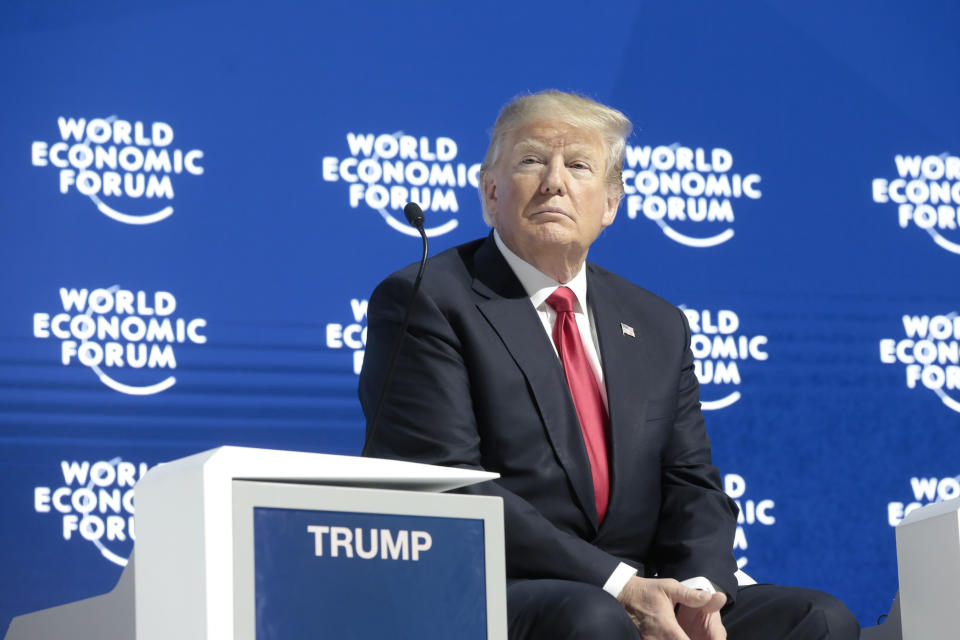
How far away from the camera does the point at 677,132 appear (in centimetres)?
380

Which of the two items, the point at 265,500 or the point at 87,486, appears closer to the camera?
the point at 265,500

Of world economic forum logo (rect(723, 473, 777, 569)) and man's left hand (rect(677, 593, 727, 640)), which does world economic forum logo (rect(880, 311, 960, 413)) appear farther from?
man's left hand (rect(677, 593, 727, 640))

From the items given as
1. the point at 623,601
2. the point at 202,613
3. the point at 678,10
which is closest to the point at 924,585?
the point at 623,601

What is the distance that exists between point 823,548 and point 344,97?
185 cm

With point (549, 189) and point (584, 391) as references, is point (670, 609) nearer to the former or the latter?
point (584, 391)

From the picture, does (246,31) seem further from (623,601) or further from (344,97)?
(623,601)

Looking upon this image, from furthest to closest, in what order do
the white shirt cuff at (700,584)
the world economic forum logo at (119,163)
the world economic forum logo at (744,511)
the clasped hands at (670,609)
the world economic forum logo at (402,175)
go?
the world economic forum logo at (744,511)
the world economic forum logo at (402,175)
the world economic forum logo at (119,163)
the white shirt cuff at (700,584)
the clasped hands at (670,609)

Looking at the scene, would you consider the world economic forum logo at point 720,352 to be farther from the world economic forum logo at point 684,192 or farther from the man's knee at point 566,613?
the man's knee at point 566,613

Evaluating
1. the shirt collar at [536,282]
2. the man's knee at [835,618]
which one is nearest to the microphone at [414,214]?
the shirt collar at [536,282]

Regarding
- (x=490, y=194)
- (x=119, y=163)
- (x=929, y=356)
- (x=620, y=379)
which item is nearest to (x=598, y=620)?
(x=620, y=379)

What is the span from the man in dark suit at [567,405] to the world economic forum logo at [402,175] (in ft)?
2.81

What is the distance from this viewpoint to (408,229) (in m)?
3.54

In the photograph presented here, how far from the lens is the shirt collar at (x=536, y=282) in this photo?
254cm

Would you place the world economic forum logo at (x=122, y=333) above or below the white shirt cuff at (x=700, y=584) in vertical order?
above
